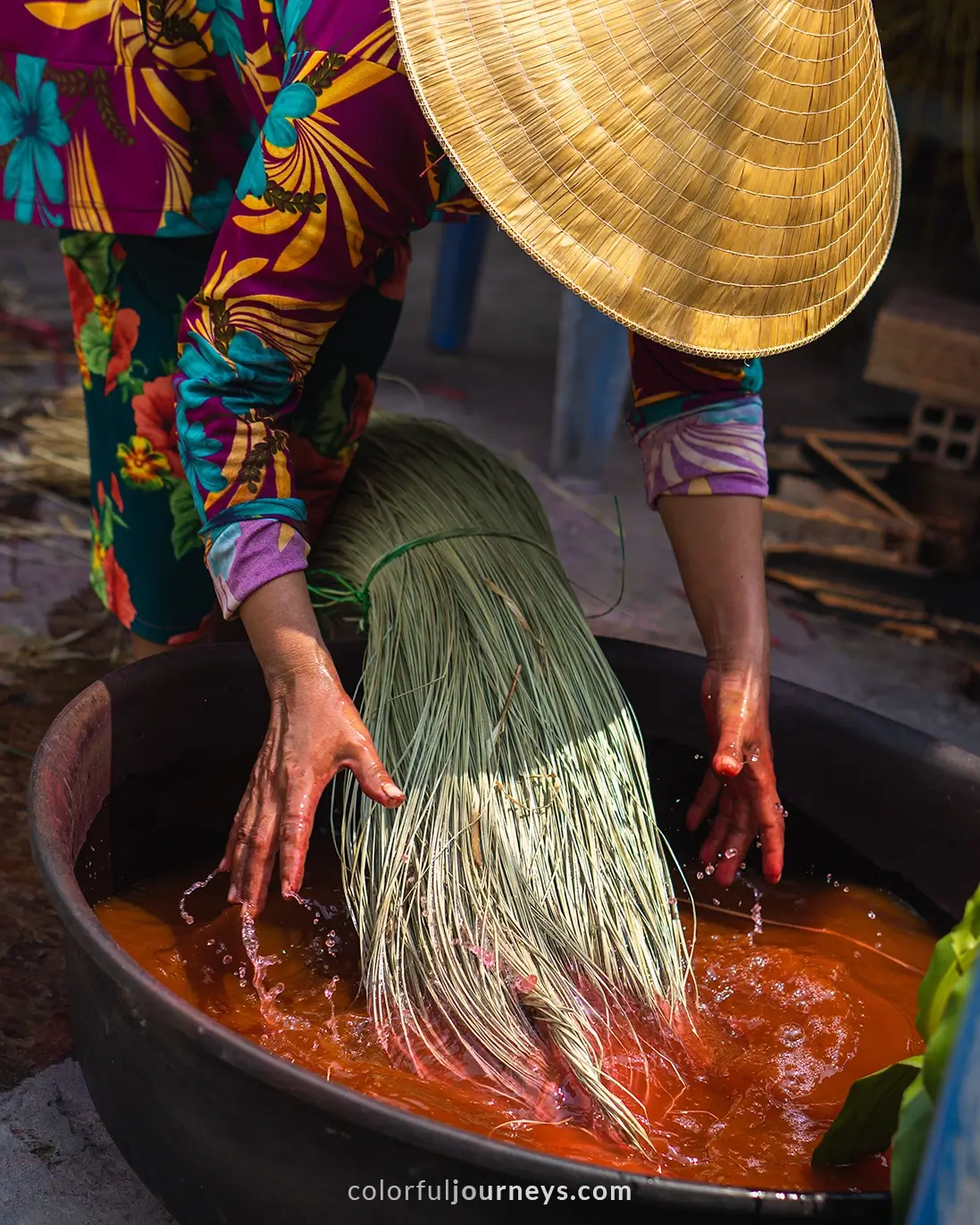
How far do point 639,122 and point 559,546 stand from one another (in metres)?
1.83

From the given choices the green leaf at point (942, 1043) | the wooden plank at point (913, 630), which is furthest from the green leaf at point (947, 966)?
the wooden plank at point (913, 630)

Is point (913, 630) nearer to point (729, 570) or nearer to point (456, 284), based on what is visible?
point (729, 570)

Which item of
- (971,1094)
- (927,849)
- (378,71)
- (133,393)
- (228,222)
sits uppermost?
(378,71)

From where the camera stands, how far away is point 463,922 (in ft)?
4.57

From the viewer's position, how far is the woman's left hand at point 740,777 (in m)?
1.49

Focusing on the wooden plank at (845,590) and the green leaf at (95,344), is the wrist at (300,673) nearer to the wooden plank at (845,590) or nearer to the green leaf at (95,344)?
the green leaf at (95,344)

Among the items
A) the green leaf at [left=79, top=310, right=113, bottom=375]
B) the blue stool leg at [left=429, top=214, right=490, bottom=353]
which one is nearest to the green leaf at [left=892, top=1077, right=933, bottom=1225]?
the green leaf at [left=79, top=310, right=113, bottom=375]

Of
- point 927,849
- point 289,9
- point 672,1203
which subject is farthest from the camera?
point 927,849

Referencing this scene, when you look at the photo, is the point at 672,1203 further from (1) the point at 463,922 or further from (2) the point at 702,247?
(2) the point at 702,247

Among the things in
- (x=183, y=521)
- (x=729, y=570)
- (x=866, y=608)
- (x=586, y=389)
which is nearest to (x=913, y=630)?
(x=866, y=608)

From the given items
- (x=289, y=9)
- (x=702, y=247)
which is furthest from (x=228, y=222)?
(x=702, y=247)

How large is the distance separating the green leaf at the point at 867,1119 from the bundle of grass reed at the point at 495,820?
0.55ft

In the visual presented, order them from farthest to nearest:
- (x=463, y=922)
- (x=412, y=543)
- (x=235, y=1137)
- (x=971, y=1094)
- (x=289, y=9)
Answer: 1. (x=412, y=543)
2. (x=463, y=922)
3. (x=289, y=9)
4. (x=235, y=1137)
5. (x=971, y=1094)

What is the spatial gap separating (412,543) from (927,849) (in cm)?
72
